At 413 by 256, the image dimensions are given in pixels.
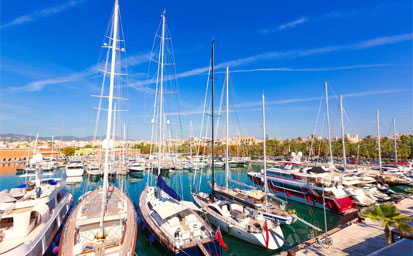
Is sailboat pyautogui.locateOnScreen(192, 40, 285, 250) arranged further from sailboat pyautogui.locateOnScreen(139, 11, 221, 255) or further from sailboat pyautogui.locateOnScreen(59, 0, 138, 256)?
sailboat pyautogui.locateOnScreen(59, 0, 138, 256)

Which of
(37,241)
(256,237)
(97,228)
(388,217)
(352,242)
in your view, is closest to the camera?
(388,217)

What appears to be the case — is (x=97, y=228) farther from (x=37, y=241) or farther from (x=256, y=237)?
(x=256, y=237)

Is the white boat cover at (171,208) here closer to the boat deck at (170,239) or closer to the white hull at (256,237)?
the boat deck at (170,239)

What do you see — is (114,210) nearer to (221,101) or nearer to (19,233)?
(19,233)

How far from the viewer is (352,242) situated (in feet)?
45.6

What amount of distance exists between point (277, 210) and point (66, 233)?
17.1m

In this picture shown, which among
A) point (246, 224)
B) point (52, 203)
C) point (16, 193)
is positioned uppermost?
point (16, 193)

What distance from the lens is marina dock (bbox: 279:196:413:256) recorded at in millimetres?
12562

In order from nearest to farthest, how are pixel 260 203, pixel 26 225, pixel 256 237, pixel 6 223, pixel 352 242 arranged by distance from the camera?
pixel 26 225, pixel 6 223, pixel 352 242, pixel 256 237, pixel 260 203

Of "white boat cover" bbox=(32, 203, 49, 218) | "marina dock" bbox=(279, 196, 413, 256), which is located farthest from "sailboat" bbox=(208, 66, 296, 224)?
A: "white boat cover" bbox=(32, 203, 49, 218)

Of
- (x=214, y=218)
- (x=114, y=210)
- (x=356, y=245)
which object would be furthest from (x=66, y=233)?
(x=356, y=245)

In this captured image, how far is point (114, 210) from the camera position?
16109 millimetres

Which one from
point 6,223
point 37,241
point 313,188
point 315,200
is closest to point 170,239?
point 37,241

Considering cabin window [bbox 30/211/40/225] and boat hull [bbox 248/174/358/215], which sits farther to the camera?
boat hull [bbox 248/174/358/215]
